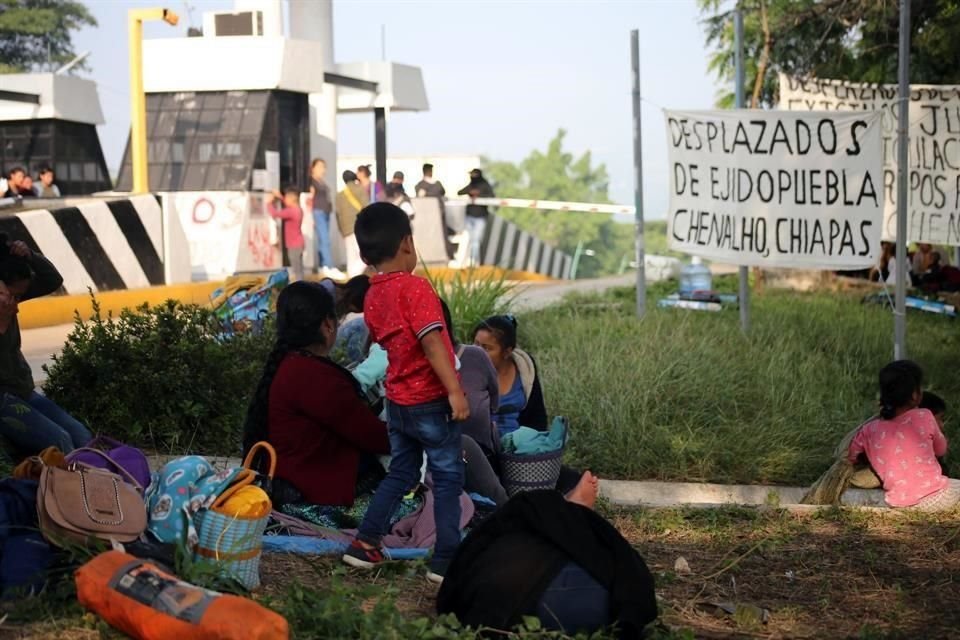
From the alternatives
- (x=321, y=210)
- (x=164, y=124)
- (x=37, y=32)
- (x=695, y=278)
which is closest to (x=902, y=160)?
(x=695, y=278)

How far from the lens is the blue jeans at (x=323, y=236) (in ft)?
68.1

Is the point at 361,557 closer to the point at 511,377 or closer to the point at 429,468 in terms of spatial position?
the point at 429,468

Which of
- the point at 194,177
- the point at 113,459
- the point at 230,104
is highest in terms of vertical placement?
the point at 230,104

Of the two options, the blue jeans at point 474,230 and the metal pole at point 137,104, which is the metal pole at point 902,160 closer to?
the metal pole at point 137,104

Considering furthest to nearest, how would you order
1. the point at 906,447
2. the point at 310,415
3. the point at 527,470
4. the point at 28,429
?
the point at 906,447
the point at 527,470
the point at 28,429
the point at 310,415

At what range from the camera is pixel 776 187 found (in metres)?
11.5

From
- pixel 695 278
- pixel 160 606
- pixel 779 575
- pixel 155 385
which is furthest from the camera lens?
pixel 695 278

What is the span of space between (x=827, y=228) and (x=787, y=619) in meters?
6.37

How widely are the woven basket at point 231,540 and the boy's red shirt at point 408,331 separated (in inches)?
29.8

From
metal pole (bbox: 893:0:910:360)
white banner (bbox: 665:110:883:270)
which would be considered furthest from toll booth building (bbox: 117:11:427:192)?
metal pole (bbox: 893:0:910:360)

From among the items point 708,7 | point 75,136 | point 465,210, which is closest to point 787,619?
point 708,7

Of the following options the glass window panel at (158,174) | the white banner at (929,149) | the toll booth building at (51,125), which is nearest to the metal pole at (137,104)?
the glass window panel at (158,174)

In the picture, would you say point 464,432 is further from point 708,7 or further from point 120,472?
point 708,7

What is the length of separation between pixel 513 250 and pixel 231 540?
77.0ft
